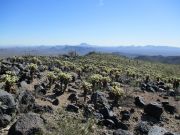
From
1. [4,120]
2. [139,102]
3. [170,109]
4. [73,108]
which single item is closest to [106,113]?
[73,108]

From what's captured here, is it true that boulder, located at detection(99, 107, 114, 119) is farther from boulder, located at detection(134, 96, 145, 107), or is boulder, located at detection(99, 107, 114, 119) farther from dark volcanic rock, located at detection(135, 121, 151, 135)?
boulder, located at detection(134, 96, 145, 107)

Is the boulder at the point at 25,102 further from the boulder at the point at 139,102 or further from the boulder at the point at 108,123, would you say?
the boulder at the point at 139,102

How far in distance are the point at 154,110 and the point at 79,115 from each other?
238 inches

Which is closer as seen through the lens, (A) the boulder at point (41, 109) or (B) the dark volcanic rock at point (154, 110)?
(A) the boulder at point (41, 109)

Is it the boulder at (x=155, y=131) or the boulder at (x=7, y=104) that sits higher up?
the boulder at (x=7, y=104)

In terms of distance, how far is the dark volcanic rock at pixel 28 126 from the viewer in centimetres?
1236

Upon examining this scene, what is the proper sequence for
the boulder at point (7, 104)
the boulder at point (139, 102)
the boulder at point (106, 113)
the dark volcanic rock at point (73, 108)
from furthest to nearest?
the boulder at point (139, 102) < the dark volcanic rock at point (73, 108) < the boulder at point (106, 113) < the boulder at point (7, 104)

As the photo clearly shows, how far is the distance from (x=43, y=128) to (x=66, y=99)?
11.4 metres

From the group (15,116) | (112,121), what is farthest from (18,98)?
(112,121)

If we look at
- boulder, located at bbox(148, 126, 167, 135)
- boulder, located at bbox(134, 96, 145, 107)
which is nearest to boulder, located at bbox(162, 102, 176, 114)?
boulder, located at bbox(134, 96, 145, 107)

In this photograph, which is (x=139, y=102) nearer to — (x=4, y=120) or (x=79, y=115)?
(x=79, y=115)

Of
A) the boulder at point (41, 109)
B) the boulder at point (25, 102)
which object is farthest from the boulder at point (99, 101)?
the boulder at point (25, 102)

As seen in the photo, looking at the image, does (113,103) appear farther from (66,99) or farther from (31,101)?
(31,101)

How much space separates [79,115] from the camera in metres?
17.8
